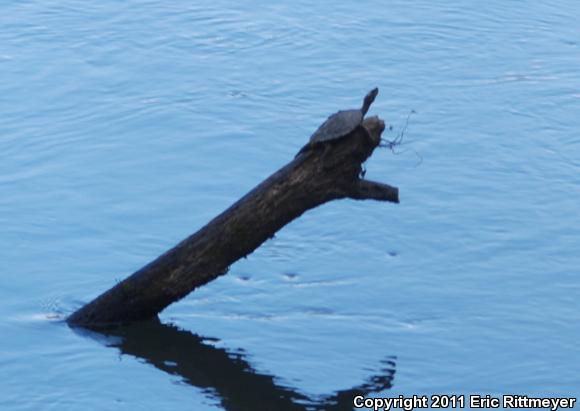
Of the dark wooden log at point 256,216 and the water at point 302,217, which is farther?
the water at point 302,217

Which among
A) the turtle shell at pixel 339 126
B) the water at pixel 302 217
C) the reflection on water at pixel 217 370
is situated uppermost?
the turtle shell at pixel 339 126

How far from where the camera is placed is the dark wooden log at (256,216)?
5.57m

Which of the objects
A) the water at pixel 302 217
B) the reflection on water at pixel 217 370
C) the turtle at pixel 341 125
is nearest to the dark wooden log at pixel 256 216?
the turtle at pixel 341 125

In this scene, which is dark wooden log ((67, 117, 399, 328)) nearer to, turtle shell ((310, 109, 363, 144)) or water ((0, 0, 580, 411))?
turtle shell ((310, 109, 363, 144))

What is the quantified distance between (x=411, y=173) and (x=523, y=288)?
155 centimetres

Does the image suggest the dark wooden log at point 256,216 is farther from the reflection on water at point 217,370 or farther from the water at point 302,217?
the water at point 302,217

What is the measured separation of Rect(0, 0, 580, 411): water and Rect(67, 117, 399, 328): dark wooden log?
35 centimetres

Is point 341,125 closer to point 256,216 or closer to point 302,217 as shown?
point 256,216

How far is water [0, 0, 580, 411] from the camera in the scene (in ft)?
20.2

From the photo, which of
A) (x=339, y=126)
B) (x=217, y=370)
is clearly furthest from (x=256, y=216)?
(x=217, y=370)

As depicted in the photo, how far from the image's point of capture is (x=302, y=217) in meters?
7.68

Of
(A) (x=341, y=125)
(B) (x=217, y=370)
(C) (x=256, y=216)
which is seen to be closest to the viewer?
(A) (x=341, y=125)

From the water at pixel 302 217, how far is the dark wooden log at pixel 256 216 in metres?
0.35

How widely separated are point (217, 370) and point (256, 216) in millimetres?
886
